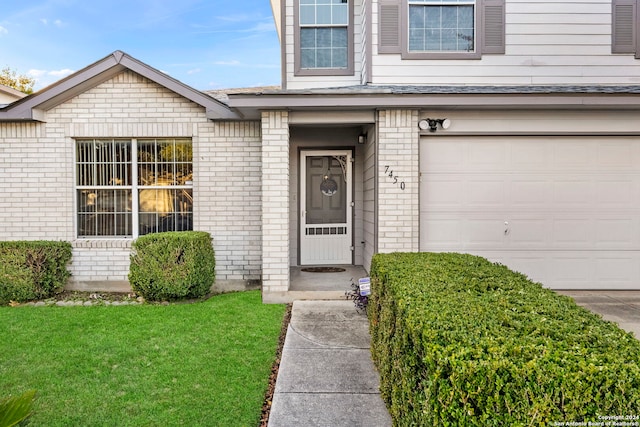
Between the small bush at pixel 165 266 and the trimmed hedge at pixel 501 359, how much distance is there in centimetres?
394

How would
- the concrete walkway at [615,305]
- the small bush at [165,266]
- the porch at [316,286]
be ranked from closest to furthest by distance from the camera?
1. the concrete walkway at [615,305]
2. the small bush at [165,266]
3. the porch at [316,286]

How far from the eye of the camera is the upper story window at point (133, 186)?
271 inches

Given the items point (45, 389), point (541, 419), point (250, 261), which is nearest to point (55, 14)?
point (250, 261)

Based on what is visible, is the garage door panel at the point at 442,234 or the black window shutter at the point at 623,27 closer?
the garage door panel at the point at 442,234

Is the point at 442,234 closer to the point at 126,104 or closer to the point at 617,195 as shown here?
the point at 617,195

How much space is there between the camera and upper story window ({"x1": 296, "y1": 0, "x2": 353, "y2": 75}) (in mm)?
7133

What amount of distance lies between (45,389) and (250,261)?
3796 millimetres

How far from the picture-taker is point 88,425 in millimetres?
2793

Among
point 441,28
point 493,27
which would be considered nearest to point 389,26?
point 441,28

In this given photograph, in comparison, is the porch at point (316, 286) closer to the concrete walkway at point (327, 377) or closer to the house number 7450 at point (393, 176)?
the concrete walkway at point (327, 377)

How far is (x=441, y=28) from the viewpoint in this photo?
22.0 ft

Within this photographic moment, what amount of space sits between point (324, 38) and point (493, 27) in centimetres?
280

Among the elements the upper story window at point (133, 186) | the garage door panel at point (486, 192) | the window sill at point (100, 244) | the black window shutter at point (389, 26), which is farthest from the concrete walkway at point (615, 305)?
the window sill at point (100, 244)

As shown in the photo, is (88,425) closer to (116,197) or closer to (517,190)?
(116,197)
